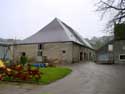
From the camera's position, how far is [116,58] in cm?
4534

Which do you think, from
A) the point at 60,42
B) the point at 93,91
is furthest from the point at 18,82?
the point at 60,42

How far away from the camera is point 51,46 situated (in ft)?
149

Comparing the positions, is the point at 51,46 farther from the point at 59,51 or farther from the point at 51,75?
the point at 51,75

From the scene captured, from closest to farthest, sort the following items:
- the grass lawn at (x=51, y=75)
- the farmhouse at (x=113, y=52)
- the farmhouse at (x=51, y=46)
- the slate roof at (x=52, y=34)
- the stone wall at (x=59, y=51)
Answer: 1. the grass lawn at (x=51, y=75)
2. the stone wall at (x=59, y=51)
3. the farmhouse at (x=51, y=46)
4. the farmhouse at (x=113, y=52)
5. the slate roof at (x=52, y=34)

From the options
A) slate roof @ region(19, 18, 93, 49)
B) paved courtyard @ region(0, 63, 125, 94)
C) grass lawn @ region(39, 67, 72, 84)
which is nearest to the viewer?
paved courtyard @ region(0, 63, 125, 94)

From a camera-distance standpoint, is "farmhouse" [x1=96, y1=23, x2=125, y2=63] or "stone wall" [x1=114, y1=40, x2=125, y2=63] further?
"stone wall" [x1=114, y1=40, x2=125, y2=63]

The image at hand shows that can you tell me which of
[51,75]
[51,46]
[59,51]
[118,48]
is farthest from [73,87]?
[118,48]

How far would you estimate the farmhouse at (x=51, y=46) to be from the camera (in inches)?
1736

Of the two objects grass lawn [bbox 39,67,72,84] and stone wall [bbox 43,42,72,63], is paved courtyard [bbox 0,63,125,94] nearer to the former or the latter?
grass lawn [bbox 39,67,72,84]

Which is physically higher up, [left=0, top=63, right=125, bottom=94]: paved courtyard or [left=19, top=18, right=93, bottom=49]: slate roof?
[left=19, top=18, right=93, bottom=49]: slate roof

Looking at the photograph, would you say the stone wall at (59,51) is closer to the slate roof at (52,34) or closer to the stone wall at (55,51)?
the stone wall at (55,51)

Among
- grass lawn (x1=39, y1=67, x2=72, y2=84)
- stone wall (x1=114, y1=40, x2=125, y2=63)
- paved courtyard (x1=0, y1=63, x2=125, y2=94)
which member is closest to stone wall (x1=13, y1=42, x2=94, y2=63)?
stone wall (x1=114, y1=40, x2=125, y2=63)

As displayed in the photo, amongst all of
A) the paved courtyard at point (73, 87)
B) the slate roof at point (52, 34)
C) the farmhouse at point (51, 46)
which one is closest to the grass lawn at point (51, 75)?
the paved courtyard at point (73, 87)

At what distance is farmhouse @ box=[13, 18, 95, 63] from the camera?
4409 centimetres
